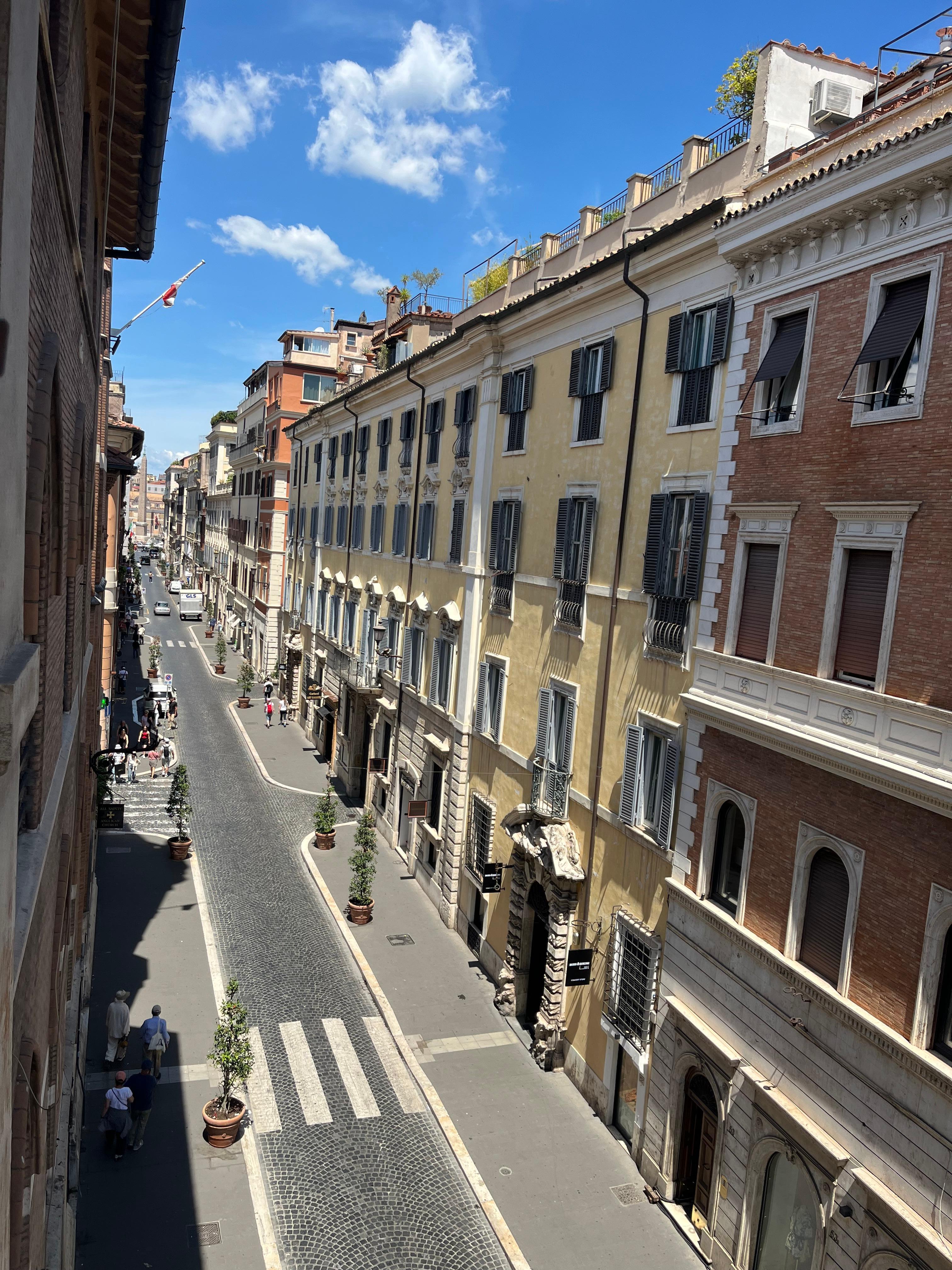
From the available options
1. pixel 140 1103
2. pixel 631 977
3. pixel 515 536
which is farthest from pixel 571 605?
pixel 140 1103

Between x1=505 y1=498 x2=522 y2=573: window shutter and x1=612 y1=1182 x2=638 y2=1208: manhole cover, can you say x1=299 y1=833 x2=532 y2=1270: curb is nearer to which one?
x1=612 y1=1182 x2=638 y2=1208: manhole cover

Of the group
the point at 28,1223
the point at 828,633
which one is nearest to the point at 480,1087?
the point at 828,633

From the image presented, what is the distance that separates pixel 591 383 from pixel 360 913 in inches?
615

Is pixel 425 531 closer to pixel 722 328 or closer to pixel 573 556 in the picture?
pixel 573 556

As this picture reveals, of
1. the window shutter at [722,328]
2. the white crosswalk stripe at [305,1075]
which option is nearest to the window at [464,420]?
the window shutter at [722,328]

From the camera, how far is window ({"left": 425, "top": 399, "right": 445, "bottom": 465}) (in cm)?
2842

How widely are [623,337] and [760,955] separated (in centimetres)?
1171

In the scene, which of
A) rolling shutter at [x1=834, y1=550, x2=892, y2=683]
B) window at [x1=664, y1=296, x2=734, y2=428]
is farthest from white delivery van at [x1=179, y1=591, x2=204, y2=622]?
rolling shutter at [x1=834, y1=550, x2=892, y2=683]

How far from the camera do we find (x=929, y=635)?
35.0 ft

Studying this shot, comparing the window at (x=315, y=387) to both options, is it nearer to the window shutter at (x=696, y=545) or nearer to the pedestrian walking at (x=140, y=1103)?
the window shutter at (x=696, y=545)

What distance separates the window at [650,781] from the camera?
15570mm

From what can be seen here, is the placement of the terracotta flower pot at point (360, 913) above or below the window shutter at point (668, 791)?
below

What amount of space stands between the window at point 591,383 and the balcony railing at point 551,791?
7045 millimetres

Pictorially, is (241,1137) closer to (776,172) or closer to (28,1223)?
(28,1223)
